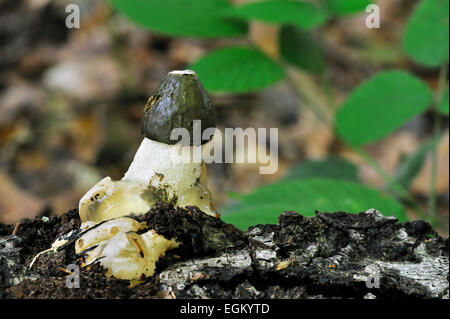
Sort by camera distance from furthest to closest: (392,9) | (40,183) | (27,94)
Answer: (392,9) → (27,94) → (40,183)

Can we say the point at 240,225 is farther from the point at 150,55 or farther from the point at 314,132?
the point at 150,55

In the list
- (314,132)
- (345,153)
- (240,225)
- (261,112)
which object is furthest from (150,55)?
(240,225)

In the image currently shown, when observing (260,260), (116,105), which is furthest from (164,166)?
(116,105)
